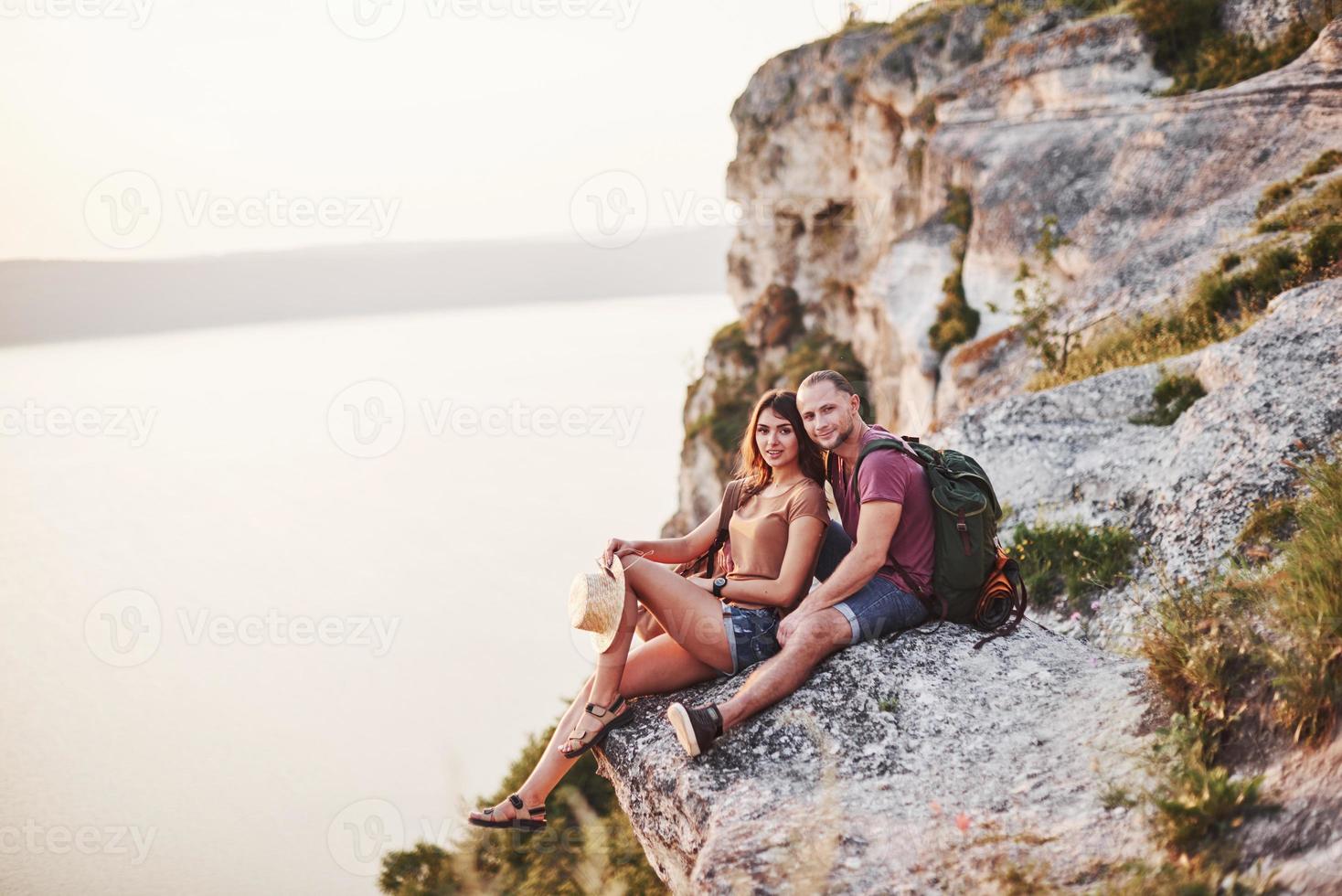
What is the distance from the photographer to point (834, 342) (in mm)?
46875

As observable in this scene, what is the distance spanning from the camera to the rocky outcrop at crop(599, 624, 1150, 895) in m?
3.65

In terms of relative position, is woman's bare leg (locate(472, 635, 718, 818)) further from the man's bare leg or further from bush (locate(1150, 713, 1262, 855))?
bush (locate(1150, 713, 1262, 855))

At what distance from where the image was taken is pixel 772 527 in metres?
5.27

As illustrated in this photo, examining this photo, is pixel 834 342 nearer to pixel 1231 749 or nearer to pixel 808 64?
pixel 808 64

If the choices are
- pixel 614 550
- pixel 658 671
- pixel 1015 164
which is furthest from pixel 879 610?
pixel 1015 164

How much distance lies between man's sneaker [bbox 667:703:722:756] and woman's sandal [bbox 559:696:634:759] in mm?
627

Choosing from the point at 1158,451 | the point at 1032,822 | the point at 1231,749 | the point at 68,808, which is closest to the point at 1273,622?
the point at 1231,749

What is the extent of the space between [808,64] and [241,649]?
76.6 metres

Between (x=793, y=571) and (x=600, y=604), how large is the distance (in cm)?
107

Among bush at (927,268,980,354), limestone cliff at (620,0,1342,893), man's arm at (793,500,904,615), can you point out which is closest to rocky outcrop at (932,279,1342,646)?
limestone cliff at (620,0,1342,893)

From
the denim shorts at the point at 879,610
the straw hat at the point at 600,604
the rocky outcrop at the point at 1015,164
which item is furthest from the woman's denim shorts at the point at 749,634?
the rocky outcrop at the point at 1015,164

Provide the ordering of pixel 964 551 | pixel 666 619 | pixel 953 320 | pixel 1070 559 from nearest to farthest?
1. pixel 964 551
2. pixel 666 619
3. pixel 1070 559
4. pixel 953 320

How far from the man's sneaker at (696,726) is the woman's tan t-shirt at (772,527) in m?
0.99

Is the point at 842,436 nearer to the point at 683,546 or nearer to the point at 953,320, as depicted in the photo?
the point at 683,546
